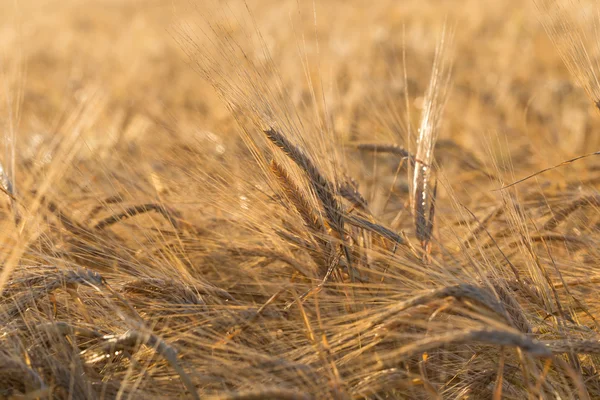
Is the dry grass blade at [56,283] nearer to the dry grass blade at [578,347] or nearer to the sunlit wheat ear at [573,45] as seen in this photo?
the dry grass blade at [578,347]

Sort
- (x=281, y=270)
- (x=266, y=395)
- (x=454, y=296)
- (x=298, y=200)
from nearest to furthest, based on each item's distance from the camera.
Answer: (x=266, y=395)
(x=454, y=296)
(x=298, y=200)
(x=281, y=270)

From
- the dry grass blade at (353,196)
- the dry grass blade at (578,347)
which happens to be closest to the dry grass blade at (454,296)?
the dry grass blade at (578,347)

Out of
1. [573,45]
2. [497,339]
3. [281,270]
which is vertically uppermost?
[573,45]

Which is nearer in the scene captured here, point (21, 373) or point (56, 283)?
point (21, 373)

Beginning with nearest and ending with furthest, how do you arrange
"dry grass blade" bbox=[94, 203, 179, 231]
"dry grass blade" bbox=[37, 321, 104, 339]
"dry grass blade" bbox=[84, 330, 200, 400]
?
"dry grass blade" bbox=[84, 330, 200, 400]
"dry grass blade" bbox=[37, 321, 104, 339]
"dry grass blade" bbox=[94, 203, 179, 231]

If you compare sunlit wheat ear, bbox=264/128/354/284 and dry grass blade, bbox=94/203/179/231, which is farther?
dry grass blade, bbox=94/203/179/231

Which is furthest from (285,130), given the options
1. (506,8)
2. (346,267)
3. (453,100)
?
(506,8)

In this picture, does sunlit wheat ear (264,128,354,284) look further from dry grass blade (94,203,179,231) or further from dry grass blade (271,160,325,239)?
dry grass blade (94,203,179,231)

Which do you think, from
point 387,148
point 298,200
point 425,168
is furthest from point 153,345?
point 387,148

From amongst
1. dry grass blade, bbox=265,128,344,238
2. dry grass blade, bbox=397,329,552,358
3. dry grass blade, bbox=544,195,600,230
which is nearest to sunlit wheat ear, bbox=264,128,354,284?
dry grass blade, bbox=265,128,344,238

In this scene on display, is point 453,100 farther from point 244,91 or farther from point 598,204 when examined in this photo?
point 244,91

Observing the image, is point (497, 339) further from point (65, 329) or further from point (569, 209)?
point (569, 209)
